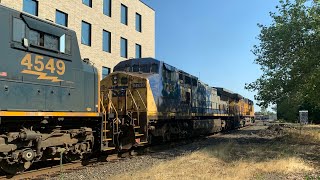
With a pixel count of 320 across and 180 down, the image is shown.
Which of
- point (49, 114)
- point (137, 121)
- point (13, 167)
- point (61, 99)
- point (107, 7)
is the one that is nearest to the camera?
point (13, 167)

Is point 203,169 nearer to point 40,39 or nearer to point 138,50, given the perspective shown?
point 40,39

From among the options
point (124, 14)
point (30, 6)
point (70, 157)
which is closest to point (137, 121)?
point (70, 157)

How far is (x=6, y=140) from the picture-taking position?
8602 mm

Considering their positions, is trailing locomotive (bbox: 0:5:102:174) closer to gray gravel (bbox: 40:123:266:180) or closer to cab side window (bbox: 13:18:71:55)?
cab side window (bbox: 13:18:71:55)

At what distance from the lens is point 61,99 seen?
10148 mm

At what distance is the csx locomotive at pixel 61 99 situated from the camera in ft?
28.6

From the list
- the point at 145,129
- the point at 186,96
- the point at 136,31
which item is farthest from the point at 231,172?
the point at 136,31

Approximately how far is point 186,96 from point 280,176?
421 inches

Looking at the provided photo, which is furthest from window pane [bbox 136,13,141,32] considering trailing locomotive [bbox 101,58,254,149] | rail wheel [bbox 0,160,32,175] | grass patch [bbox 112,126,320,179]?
rail wheel [bbox 0,160,32,175]

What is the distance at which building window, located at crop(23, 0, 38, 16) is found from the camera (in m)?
24.4

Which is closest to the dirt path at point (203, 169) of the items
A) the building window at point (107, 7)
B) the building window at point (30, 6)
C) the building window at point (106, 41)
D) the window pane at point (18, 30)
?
the window pane at point (18, 30)

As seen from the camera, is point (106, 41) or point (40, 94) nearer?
point (40, 94)

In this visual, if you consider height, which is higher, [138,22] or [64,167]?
[138,22]

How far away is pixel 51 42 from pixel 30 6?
657 inches
